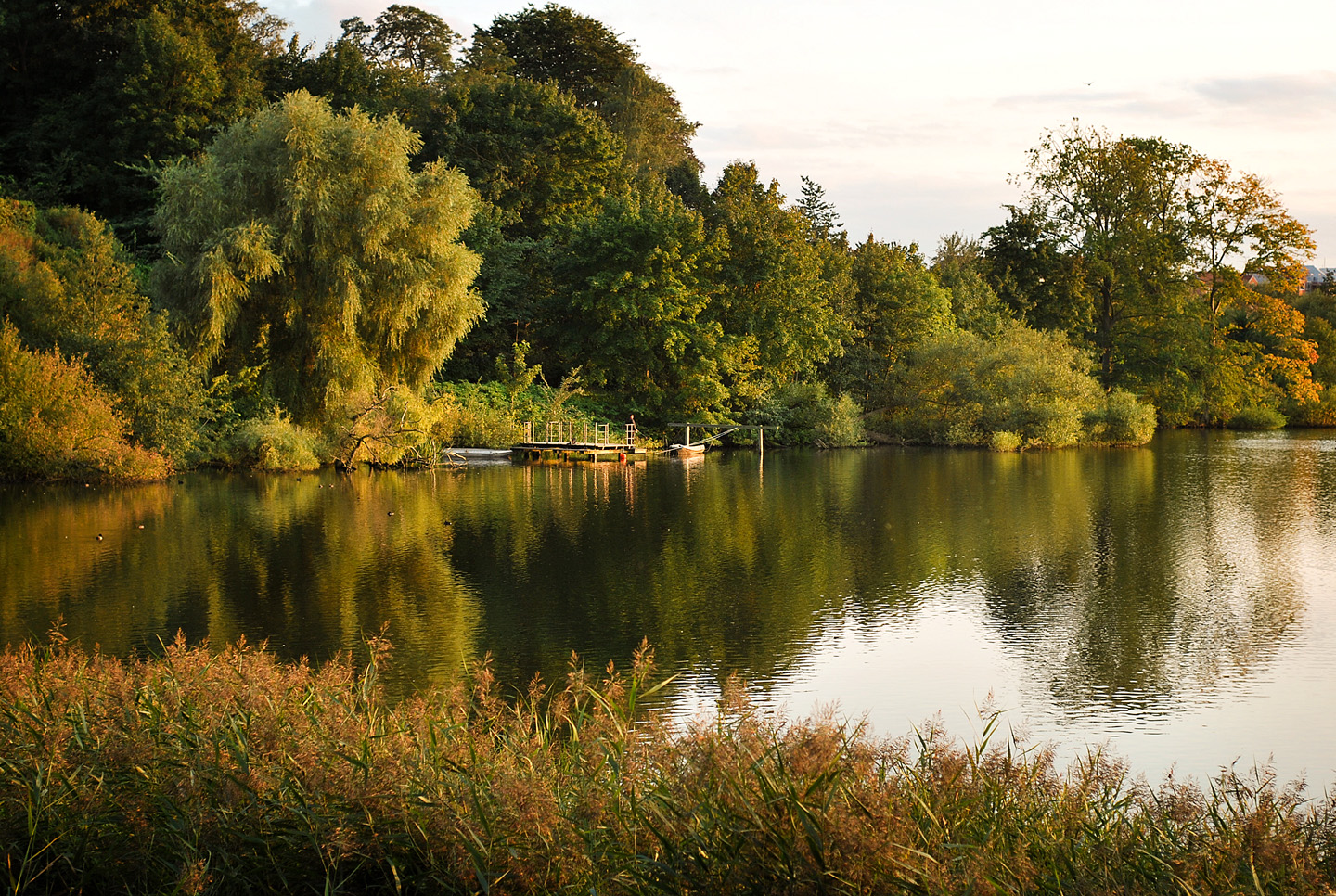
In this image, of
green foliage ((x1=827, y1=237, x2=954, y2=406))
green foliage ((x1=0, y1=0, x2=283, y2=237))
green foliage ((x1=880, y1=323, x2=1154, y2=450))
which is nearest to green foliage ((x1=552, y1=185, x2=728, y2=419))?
green foliage ((x1=827, y1=237, x2=954, y2=406))

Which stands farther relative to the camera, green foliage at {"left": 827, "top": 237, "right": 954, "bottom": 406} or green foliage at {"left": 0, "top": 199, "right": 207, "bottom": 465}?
green foliage at {"left": 827, "top": 237, "right": 954, "bottom": 406}

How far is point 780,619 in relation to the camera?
35.6ft

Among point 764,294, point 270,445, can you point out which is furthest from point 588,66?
point 270,445

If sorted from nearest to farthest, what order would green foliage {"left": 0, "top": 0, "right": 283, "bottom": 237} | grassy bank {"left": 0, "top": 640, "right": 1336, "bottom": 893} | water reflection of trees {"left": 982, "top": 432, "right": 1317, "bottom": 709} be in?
grassy bank {"left": 0, "top": 640, "right": 1336, "bottom": 893}
water reflection of trees {"left": 982, "top": 432, "right": 1317, "bottom": 709}
green foliage {"left": 0, "top": 0, "right": 283, "bottom": 237}

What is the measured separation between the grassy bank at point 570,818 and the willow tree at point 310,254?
75.0 ft

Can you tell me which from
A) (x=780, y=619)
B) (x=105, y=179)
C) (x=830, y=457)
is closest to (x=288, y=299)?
(x=105, y=179)

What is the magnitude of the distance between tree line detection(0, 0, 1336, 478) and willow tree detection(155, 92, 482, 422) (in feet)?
0.25

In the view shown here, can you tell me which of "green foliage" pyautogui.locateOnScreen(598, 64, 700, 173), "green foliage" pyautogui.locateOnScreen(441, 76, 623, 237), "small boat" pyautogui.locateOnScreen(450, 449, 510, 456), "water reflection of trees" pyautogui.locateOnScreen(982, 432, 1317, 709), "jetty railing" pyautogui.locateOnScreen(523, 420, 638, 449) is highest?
"green foliage" pyautogui.locateOnScreen(598, 64, 700, 173)

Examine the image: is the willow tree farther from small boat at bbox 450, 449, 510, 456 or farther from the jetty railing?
the jetty railing

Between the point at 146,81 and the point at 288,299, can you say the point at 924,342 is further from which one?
the point at 146,81

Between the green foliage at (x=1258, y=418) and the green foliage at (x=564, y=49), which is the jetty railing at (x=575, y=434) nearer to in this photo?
the green foliage at (x=564, y=49)

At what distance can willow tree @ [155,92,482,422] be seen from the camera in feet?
87.2

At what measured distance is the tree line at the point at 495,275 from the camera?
2631 cm

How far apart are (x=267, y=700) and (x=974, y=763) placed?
3.04m
